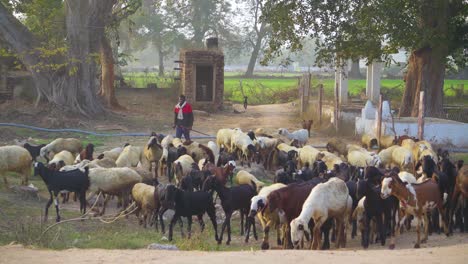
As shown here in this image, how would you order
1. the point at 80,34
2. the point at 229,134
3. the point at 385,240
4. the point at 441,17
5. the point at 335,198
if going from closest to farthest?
the point at 335,198 → the point at 385,240 → the point at 229,134 → the point at 441,17 → the point at 80,34

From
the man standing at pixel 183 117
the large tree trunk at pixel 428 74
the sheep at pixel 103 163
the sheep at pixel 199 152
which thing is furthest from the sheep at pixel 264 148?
the large tree trunk at pixel 428 74

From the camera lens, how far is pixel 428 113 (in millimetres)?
23547

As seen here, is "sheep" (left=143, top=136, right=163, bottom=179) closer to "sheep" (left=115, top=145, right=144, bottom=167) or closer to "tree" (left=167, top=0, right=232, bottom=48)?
"sheep" (left=115, top=145, right=144, bottom=167)

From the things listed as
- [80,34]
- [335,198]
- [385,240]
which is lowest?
[385,240]

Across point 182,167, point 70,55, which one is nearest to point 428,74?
point 182,167

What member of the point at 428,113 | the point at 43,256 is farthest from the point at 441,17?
the point at 43,256

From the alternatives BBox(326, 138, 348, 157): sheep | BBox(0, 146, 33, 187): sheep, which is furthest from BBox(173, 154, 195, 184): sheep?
BBox(326, 138, 348, 157): sheep

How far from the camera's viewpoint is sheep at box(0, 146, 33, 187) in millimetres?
13688

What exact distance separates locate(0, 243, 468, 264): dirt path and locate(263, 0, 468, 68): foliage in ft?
44.6

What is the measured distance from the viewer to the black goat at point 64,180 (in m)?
12.0

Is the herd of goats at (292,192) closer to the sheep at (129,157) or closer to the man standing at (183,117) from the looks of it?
the sheep at (129,157)

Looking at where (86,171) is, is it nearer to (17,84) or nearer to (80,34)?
(80,34)

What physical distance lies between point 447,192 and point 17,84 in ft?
69.8

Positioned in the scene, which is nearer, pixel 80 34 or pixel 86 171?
pixel 86 171
